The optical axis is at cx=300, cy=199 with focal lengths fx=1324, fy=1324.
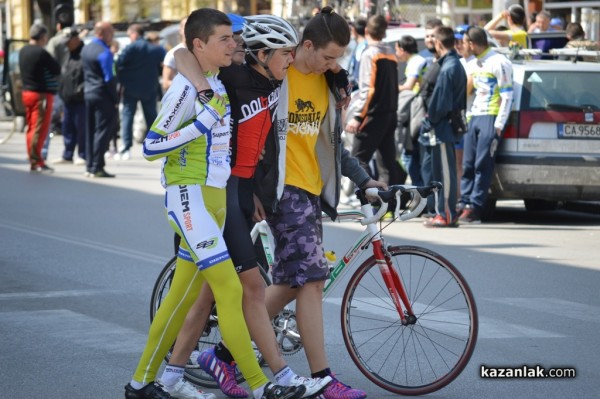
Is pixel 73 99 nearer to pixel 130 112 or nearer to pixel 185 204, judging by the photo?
pixel 130 112

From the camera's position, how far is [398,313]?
20.5 feet

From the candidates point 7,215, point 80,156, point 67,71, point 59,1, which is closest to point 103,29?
point 67,71

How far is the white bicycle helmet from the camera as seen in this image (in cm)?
571

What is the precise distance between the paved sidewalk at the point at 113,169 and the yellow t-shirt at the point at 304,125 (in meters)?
9.39

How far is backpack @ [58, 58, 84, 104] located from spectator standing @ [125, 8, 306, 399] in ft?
41.6

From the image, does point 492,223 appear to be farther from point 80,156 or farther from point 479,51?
point 80,156

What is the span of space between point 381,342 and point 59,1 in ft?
130

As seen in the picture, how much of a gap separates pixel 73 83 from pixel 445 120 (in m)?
7.23

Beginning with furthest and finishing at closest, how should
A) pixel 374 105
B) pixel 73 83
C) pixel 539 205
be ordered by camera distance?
1. pixel 73 83
2. pixel 539 205
3. pixel 374 105

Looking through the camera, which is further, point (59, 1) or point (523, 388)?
point (59, 1)

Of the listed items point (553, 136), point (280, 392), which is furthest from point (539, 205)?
point (280, 392)

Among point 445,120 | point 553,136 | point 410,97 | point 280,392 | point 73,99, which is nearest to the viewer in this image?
point 280,392

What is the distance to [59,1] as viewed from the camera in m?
44.3

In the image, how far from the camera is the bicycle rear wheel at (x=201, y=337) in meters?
6.27
